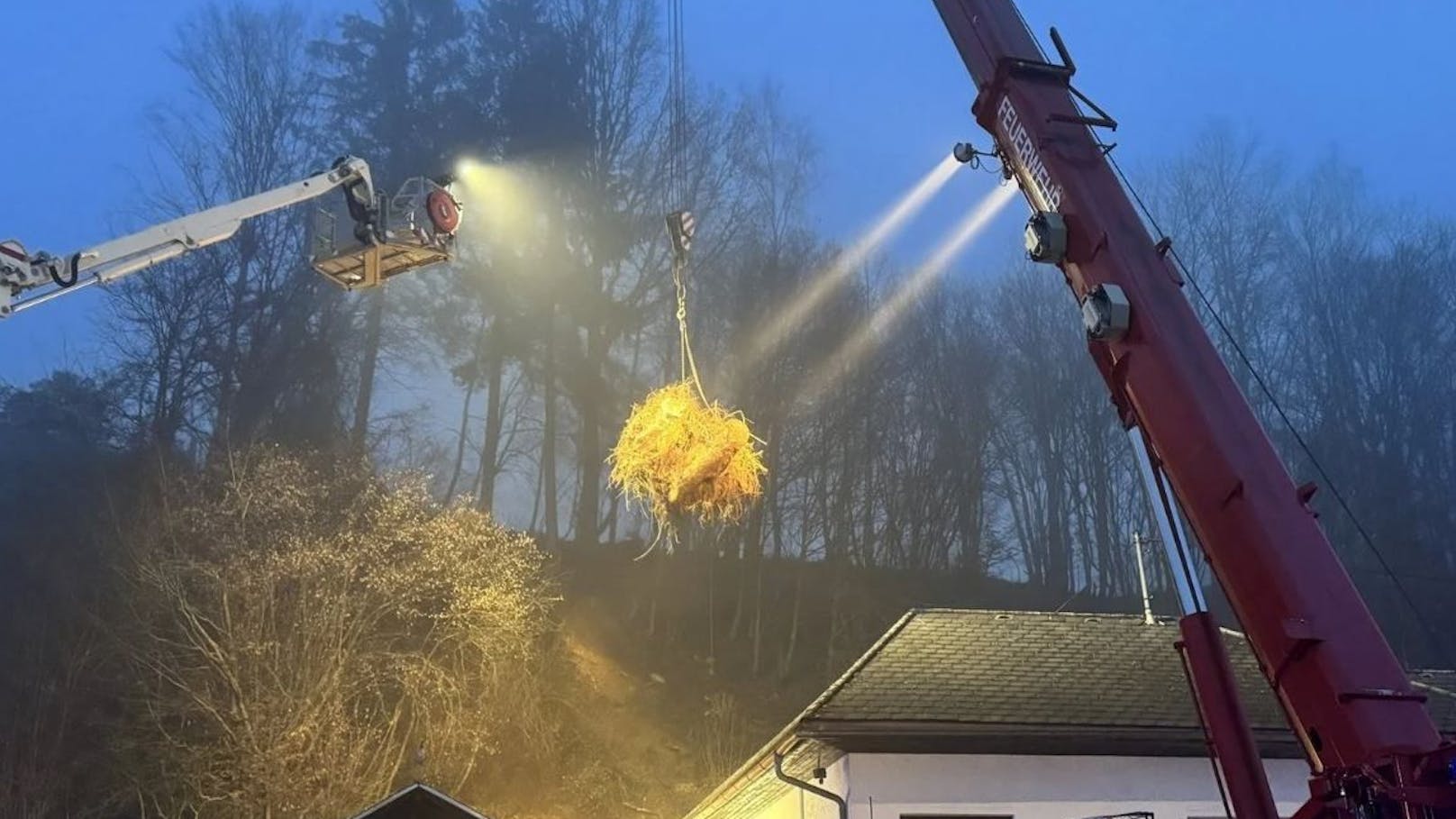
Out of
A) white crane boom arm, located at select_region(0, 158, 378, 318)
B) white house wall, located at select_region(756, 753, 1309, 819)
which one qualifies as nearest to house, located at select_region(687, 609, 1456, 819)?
white house wall, located at select_region(756, 753, 1309, 819)

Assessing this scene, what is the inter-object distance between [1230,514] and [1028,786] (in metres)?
7.34

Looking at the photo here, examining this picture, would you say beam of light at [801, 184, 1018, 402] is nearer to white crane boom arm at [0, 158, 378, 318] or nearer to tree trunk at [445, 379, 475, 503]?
tree trunk at [445, 379, 475, 503]

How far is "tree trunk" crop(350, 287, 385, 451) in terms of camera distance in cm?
2912

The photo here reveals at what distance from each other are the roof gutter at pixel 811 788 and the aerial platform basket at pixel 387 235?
6562mm

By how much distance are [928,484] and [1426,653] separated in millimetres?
13694

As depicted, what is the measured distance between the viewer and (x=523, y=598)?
65.8 feet

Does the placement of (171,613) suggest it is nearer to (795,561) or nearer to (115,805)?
(115,805)

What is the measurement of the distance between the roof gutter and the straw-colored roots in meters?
4.60

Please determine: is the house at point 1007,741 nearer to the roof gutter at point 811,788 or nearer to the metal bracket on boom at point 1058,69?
the roof gutter at point 811,788

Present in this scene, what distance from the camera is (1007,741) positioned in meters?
→ 12.0

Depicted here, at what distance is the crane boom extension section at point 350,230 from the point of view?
9.46 m

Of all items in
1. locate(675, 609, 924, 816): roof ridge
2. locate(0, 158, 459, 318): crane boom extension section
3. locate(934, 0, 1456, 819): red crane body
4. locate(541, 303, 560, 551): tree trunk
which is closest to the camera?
locate(934, 0, 1456, 819): red crane body

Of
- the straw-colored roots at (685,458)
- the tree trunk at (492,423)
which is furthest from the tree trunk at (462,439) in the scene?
the straw-colored roots at (685,458)

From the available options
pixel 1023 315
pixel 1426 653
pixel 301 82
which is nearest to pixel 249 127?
pixel 301 82
